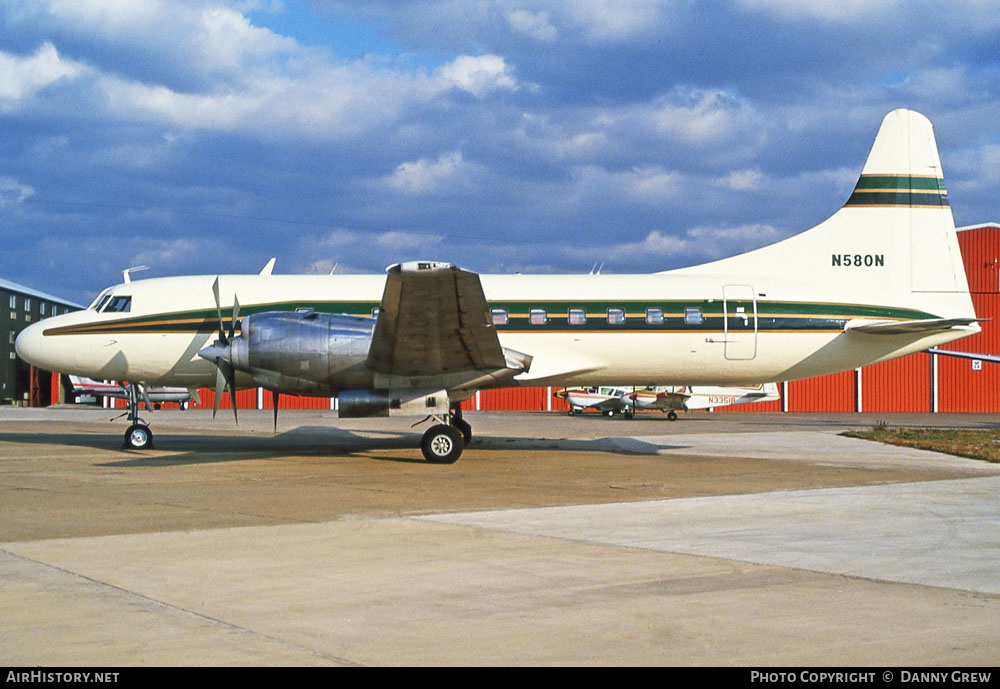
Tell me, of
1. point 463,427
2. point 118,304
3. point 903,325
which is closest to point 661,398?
point 463,427

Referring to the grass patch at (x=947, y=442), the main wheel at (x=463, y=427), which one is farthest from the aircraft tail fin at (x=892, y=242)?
the main wheel at (x=463, y=427)

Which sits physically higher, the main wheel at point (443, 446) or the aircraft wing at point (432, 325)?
the aircraft wing at point (432, 325)

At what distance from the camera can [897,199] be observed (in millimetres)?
21141

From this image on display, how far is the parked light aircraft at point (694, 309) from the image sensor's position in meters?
20.3

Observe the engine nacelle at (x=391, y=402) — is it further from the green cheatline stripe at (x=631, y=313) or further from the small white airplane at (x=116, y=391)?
the small white airplane at (x=116, y=391)

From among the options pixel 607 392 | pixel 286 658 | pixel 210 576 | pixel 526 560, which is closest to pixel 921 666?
pixel 286 658

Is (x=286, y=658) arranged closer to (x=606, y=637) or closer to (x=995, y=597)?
(x=606, y=637)

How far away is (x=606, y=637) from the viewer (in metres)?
5.57

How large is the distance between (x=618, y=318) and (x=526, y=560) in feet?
41.6

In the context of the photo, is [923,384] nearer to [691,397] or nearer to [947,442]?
[691,397]

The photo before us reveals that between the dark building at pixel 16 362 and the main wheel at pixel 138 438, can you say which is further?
the dark building at pixel 16 362

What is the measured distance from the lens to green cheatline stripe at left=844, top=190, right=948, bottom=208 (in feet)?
69.4

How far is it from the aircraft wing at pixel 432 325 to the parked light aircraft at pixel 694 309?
71.7 inches

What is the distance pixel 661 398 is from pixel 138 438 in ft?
A: 97.2
